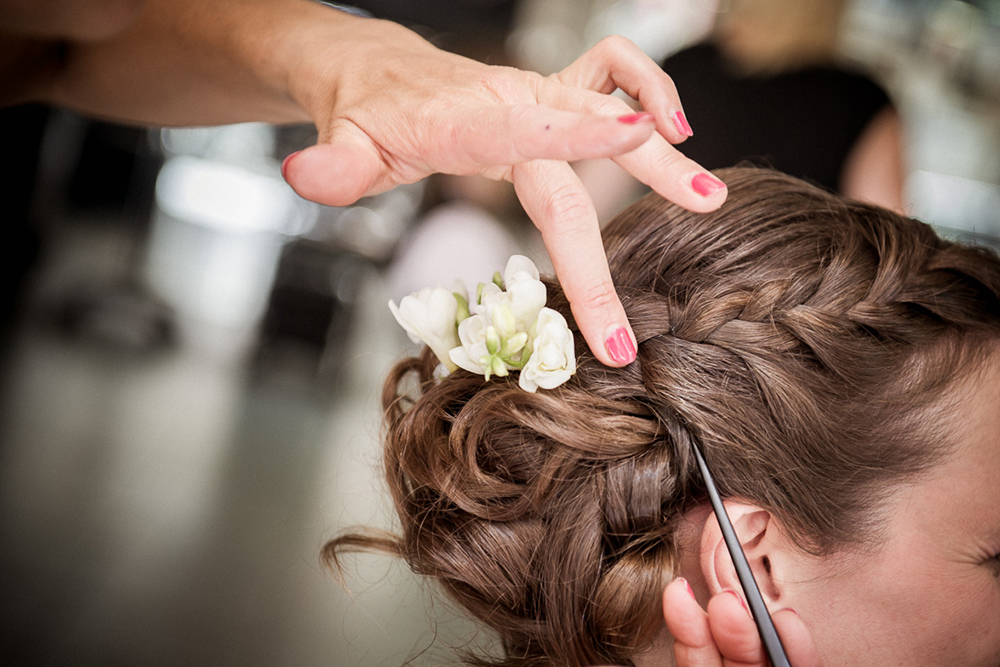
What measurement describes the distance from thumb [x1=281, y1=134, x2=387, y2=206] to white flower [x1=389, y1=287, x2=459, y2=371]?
18cm

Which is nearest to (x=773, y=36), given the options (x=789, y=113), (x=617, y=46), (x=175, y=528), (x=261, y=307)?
(x=789, y=113)

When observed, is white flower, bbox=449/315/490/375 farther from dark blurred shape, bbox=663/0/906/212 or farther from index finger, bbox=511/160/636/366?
dark blurred shape, bbox=663/0/906/212

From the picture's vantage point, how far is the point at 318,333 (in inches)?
144

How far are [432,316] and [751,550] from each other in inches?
17.0

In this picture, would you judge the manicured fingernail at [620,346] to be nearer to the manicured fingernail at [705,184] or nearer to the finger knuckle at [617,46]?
the manicured fingernail at [705,184]

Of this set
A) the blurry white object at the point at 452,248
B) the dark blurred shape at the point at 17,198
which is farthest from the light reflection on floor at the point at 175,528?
the blurry white object at the point at 452,248

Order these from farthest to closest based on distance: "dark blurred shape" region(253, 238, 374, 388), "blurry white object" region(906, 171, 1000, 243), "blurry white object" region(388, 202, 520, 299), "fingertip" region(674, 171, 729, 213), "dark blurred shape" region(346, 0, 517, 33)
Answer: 1. "dark blurred shape" region(346, 0, 517, 33)
2. "blurry white object" region(906, 171, 1000, 243)
3. "dark blurred shape" region(253, 238, 374, 388)
4. "blurry white object" region(388, 202, 520, 299)
5. "fingertip" region(674, 171, 729, 213)

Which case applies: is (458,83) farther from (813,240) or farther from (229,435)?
(229,435)

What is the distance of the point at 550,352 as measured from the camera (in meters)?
0.68

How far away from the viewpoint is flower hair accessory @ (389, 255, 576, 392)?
0.69 meters

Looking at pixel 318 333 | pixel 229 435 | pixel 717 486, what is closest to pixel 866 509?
pixel 717 486

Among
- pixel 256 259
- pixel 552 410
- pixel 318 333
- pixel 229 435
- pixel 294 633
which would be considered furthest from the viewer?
pixel 256 259

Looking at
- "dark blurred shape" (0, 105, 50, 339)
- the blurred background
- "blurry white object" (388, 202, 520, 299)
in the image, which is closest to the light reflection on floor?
the blurred background

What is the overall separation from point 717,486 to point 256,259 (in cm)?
385
